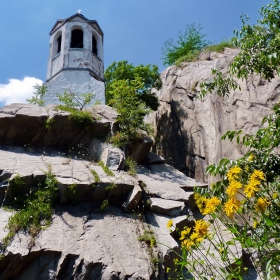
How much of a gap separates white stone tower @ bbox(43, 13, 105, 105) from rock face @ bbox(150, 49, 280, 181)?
3201 millimetres

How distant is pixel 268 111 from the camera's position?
27.6ft

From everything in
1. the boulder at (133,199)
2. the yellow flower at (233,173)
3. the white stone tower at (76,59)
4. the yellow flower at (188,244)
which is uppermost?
the white stone tower at (76,59)

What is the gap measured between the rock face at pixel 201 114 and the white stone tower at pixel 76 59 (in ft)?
10.5

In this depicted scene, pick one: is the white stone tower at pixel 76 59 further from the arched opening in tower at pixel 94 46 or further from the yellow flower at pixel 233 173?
the yellow flower at pixel 233 173

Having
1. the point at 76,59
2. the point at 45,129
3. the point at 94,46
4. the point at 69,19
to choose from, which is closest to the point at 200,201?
the point at 45,129

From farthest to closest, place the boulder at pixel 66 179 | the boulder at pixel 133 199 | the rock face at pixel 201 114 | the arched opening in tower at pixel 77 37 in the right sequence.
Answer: the arched opening in tower at pixel 77 37 < the rock face at pixel 201 114 < the boulder at pixel 133 199 < the boulder at pixel 66 179

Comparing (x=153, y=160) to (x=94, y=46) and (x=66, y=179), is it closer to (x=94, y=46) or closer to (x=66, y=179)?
(x=66, y=179)

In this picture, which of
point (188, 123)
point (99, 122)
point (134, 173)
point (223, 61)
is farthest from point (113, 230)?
point (223, 61)

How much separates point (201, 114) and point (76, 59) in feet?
24.0

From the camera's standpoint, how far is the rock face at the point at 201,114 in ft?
29.1

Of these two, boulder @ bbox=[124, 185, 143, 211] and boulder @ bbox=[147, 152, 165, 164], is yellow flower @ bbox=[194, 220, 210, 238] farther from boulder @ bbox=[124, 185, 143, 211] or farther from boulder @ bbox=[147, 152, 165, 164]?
boulder @ bbox=[147, 152, 165, 164]

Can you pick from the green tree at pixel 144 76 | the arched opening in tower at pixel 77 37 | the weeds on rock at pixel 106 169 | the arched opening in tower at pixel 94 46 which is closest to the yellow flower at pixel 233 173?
the weeds on rock at pixel 106 169

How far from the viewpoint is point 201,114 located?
11.6 metres

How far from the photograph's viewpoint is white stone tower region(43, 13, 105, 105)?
14414 millimetres
